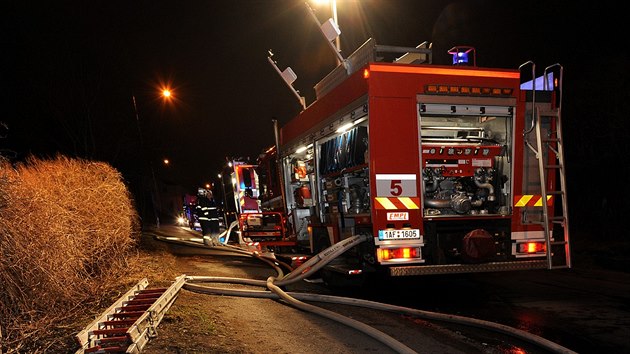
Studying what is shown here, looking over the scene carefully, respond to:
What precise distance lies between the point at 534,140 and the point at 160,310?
4.94 metres

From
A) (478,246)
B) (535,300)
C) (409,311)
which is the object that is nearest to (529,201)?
(478,246)

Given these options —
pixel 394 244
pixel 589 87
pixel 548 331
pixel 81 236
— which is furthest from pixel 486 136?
pixel 589 87

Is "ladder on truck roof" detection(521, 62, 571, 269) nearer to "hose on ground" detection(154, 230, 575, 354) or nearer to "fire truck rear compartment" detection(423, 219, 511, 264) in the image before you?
"fire truck rear compartment" detection(423, 219, 511, 264)

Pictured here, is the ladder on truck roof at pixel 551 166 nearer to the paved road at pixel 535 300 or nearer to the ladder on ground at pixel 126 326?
the paved road at pixel 535 300

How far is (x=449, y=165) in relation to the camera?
6.55m

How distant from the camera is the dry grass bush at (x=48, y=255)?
4.17 meters

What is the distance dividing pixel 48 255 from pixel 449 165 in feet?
15.6

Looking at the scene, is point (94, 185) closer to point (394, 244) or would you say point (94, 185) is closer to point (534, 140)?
point (394, 244)

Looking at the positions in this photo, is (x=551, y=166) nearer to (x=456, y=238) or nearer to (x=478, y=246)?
(x=478, y=246)

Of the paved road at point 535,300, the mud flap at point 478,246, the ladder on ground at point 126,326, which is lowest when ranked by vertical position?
the paved road at point 535,300

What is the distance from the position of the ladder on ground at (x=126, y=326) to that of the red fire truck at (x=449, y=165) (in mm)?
2608

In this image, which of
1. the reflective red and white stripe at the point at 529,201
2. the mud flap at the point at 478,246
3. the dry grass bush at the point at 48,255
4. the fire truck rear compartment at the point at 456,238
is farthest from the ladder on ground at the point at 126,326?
the reflective red and white stripe at the point at 529,201

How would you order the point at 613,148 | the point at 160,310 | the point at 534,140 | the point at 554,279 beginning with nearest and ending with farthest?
the point at 160,310 → the point at 534,140 → the point at 554,279 → the point at 613,148

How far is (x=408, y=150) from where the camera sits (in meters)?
6.11
